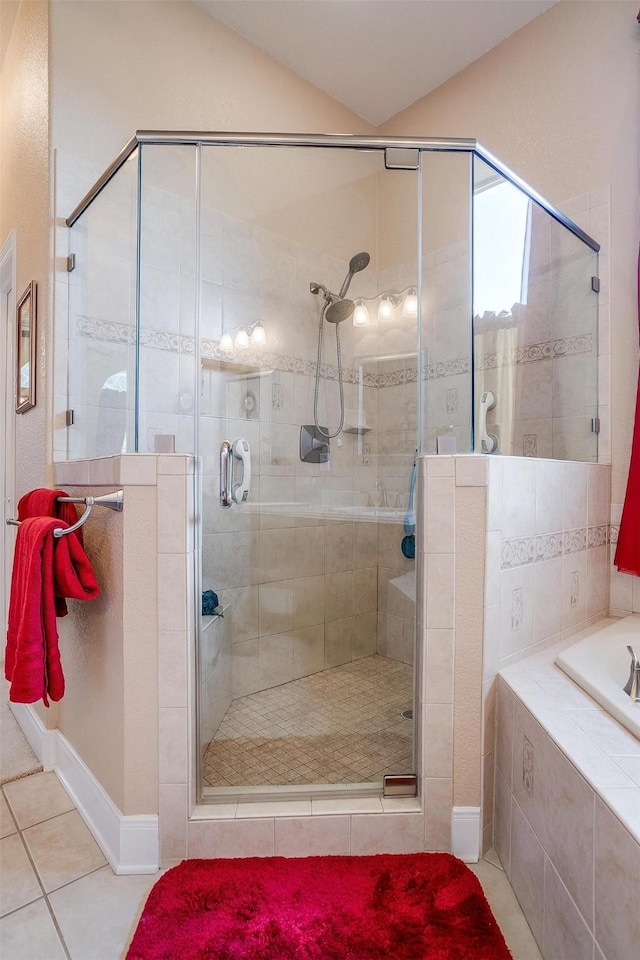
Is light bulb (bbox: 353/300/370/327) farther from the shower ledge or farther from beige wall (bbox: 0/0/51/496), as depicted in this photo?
beige wall (bbox: 0/0/51/496)

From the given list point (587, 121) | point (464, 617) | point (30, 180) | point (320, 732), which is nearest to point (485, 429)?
point (464, 617)

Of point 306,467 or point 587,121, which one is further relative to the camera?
point 587,121

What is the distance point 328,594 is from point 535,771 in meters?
0.85

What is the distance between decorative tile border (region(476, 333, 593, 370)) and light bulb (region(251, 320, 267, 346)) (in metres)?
0.76

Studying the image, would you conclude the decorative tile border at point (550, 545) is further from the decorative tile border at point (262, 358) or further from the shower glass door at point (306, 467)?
the decorative tile border at point (262, 358)

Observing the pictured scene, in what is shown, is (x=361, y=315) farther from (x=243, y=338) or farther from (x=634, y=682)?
(x=634, y=682)

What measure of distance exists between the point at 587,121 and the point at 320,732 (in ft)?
8.31

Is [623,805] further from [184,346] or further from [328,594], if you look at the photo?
[184,346]

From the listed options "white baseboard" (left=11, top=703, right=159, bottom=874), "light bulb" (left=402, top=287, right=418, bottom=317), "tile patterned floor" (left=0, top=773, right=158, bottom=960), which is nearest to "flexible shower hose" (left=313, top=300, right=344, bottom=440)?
"light bulb" (left=402, top=287, right=418, bottom=317)

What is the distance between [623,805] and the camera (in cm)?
94

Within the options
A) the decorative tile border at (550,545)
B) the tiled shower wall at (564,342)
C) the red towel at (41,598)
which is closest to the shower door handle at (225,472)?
the red towel at (41,598)

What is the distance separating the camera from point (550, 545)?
1775 millimetres

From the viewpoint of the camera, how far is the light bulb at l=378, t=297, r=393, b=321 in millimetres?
1756

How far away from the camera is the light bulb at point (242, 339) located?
71.5 inches
